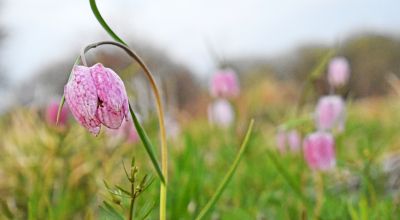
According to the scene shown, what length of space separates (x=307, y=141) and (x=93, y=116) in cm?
76

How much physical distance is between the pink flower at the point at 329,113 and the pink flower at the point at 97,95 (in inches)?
34.9

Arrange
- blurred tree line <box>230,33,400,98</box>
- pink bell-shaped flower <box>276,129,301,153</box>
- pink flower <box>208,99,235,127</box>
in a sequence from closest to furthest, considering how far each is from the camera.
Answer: pink bell-shaped flower <box>276,129,301,153</box>
pink flower <box>208,99,235,127</box>
blurred tree line <box>230,33,400,98</box>

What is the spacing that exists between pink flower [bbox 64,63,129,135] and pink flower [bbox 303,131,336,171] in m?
0.71

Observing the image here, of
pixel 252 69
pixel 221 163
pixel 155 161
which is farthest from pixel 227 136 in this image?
pixel 252 69

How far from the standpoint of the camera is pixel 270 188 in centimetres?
219

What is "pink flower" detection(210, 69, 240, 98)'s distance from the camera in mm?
2559

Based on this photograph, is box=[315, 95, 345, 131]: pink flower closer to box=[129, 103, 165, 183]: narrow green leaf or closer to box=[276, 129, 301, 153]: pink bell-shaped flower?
box=[276, 129, 301, 153]: pink bell-shaped flower

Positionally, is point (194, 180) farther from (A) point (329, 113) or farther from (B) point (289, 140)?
(B) point (289, 140)

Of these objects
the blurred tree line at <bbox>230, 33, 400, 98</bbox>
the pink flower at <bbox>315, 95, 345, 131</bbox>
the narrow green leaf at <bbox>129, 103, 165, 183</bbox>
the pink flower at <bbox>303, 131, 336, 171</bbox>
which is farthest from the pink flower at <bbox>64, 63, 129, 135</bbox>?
the blurred tree line at <bbox>230, 33, 400, 98</bbox>

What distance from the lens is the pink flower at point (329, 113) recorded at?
1699 mm

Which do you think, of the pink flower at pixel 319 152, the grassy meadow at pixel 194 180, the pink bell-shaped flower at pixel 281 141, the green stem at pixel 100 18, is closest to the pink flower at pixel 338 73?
the grassy meadow at pixel 194 180

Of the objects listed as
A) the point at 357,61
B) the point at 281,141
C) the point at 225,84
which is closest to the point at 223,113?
the point at 281,141

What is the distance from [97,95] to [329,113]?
0.93 m

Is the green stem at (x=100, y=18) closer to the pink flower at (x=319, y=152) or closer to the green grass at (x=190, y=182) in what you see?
the green grass at (x=190, y=182)
